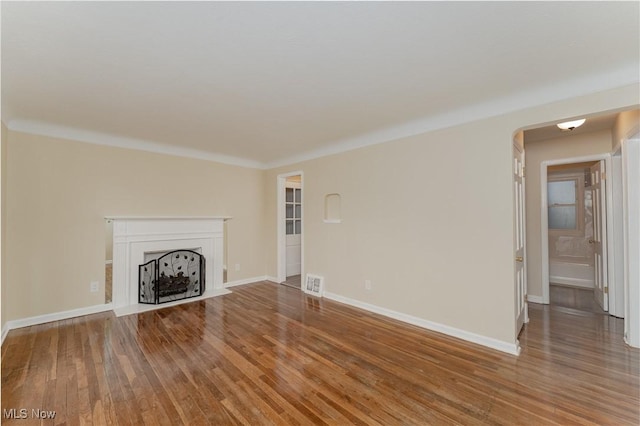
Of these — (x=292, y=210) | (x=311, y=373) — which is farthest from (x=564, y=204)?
(x=311, y=373)

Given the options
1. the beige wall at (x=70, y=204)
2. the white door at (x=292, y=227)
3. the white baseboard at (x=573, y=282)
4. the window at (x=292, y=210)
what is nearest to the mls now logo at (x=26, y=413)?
the beige wall at (x=70, y=204)

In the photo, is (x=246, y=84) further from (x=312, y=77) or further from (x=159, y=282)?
(x=159, y=282)

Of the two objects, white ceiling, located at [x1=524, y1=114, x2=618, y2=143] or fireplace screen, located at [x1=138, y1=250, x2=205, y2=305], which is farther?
fireplace screen, located at [x1=138, y1=250, x2=205, y2=305]

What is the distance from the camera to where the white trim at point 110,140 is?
3.25 metres

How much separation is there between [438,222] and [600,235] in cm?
271

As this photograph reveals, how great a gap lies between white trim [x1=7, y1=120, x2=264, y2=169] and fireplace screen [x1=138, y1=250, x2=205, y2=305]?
1.66 m

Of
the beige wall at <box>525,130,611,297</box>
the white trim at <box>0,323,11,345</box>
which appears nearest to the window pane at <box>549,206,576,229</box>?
the beige wall at <box>525,130,611,297</box>

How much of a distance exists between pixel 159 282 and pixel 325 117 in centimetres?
349

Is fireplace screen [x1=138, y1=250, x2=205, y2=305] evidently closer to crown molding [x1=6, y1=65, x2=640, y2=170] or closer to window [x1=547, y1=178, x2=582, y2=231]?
crown molding [x1=6, y1=65, x2=640, y2=170]

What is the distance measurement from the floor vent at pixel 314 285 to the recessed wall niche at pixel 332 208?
3.25 feet

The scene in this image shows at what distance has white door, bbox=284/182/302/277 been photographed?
5723 millimetres

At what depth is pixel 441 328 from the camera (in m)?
3.05

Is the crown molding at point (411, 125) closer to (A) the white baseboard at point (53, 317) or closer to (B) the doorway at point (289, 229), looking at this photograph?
(B) the doorway at point (289, 229)

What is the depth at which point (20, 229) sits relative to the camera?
3.20 meters
